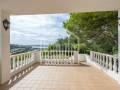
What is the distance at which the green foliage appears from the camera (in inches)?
368

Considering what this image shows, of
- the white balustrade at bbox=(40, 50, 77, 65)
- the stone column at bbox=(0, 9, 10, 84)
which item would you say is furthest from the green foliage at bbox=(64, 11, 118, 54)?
the stone column at bbox=(0, 9, 10, 84)

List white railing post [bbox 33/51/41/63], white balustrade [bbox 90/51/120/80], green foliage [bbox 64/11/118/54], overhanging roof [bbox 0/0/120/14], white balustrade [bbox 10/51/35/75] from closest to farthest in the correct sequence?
1. overhanging roof [bbox 0/0/120/14]
2. white balustrade [bbox 90/51/120/80]
3. white balustrade [bbox 10/51/35/75]
4. green foliage [bbox 64/11/118/54]
5. white railing post [bbox 33/51/41/63]

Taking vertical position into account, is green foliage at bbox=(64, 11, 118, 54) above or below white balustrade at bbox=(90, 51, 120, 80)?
above

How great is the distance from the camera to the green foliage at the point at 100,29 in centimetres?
934

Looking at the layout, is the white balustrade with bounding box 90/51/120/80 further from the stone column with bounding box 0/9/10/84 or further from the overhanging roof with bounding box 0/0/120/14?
the stone column with bounding box 0/9/10/84

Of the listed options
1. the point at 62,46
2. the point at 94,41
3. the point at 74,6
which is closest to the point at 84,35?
the point at 94,41

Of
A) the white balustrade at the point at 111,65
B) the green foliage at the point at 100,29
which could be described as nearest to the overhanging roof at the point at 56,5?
the white balustrade at the point at 111,65

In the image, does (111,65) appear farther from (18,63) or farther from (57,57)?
(57,57)

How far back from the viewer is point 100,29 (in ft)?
32.8

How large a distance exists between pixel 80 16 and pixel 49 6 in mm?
5204

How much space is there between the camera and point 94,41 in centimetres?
1120

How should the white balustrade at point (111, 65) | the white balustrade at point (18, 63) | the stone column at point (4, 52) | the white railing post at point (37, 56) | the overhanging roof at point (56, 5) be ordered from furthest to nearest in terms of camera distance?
the white railing post at point (37, 56), the white balustrade at point (18, 63), the white balustrade at point (111, 65), the stone column at point (4, 52), the overhanging roof at point (56, 5)

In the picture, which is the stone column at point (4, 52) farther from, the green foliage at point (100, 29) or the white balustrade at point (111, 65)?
the green foliage at point (100, 29)

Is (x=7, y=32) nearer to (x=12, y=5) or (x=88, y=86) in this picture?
(x=12, y=5)
